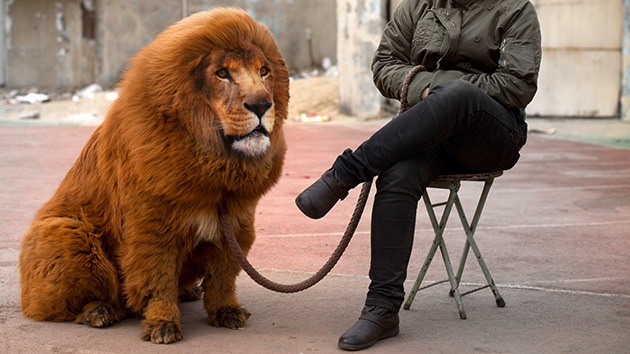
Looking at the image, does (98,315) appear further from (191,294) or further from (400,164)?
(400,164)

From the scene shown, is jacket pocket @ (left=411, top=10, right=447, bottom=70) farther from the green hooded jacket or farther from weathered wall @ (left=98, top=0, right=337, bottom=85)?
weathered wall @ (left=98, top=0, right=337, bottom=85)

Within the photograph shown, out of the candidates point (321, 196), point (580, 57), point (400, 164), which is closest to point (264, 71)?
point (321, 196)

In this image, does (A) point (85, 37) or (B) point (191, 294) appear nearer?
(B) point (191, 294)

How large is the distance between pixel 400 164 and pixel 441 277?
1399mm

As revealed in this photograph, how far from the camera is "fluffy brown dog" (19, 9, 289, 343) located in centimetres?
361

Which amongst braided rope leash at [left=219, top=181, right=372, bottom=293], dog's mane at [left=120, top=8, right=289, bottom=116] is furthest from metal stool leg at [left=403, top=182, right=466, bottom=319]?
dog's mane at [left=120, top=8, right=289, bottom=116]

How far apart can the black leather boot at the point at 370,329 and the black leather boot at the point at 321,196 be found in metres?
0.47

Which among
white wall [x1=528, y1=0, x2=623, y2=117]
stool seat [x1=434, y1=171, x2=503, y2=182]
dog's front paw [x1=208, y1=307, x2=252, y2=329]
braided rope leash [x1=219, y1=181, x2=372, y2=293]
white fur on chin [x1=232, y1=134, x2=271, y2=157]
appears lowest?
white wall [x1=528, y1=0, x2=623, y2=117]

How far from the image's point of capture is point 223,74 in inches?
143

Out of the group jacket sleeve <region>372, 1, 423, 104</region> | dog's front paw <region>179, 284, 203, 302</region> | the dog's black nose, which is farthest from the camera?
dog's front paw <region>179, 284, 203, 302</region>

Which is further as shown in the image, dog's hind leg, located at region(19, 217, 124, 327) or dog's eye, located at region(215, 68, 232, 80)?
dog's hind leg, located at region(19, 217, 124, 327)

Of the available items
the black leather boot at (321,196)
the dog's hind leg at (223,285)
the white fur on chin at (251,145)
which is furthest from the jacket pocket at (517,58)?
the dog's hind leg at (223,285)

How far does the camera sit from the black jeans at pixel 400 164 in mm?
3736

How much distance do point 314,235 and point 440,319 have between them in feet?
6.83
